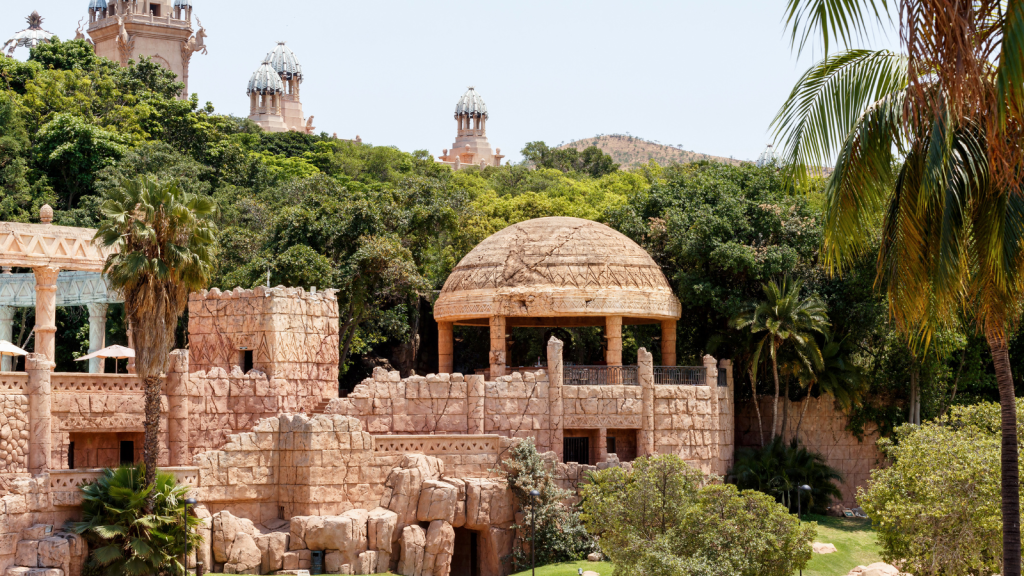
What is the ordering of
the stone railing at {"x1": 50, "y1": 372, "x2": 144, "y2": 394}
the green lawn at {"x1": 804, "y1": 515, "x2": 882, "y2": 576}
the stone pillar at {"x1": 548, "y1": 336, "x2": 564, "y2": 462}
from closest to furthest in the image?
the stone railing at {"x1": 50, "y1": 372, "x2": 144, "y2": 394} → the green lawn at {"x1": 804, "y1": 515, "x2": 882, "y2": 576} → the stone pillar at {"x1": 548, "y1": 336, "x2": 564, "y2": 462}

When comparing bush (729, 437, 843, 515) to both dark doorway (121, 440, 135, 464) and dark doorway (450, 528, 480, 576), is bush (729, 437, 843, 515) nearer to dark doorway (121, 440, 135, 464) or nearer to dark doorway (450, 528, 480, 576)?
dark doorway (450, 528, 480, 576)

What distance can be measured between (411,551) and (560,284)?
9.91 m

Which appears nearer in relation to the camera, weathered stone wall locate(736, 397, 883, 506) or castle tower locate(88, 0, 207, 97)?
weathered stone wall locate(736, 397, 883, 506)

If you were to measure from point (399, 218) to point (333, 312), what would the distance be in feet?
35.5

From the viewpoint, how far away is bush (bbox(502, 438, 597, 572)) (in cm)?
3184

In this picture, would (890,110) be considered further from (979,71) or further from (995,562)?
(995,562)

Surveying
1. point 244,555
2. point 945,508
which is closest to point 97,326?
point 244,555

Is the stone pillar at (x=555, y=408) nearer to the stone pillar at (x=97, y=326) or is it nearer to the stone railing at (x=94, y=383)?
the stone railing at (x=94, y=383)

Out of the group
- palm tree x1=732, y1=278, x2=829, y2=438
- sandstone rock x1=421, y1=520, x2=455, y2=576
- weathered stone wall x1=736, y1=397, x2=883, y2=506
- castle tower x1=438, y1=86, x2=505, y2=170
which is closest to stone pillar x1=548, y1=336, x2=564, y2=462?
sandstone rock x1=421, y1=520, x2=455, y2=576

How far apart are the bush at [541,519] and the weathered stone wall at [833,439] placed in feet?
34.4

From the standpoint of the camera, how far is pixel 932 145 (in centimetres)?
1260

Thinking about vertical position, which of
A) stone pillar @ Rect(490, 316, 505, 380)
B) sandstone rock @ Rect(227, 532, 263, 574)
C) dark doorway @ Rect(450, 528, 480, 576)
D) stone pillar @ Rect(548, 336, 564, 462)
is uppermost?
stone pillar @ Rect(490, 316, 505, 380)

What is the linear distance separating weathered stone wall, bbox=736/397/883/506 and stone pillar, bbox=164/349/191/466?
19707 mm

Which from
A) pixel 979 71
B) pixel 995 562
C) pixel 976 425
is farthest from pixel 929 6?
pixel 976 425
